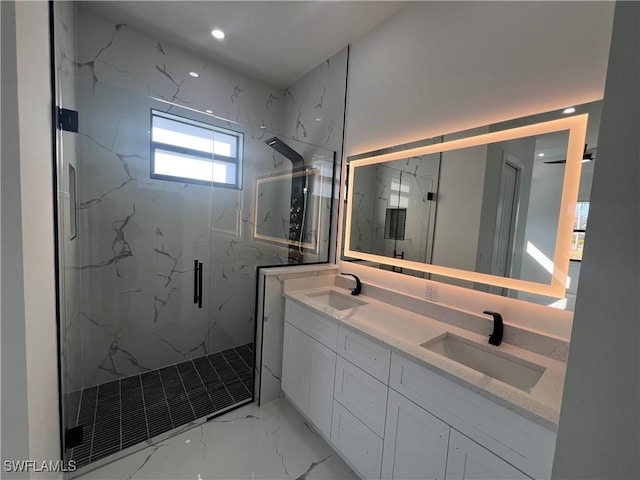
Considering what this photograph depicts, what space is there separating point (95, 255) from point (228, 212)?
1110 millimetres

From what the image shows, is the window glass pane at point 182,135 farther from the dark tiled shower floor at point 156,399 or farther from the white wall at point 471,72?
the dark tiled shower floor at point 156,399

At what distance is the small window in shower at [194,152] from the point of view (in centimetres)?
230

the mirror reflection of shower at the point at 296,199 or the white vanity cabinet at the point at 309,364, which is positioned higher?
the mirror reflection of shower at the point at 296,199

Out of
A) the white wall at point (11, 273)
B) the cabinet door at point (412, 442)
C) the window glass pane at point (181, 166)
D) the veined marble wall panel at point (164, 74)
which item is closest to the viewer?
the white wall at point (11, 273)

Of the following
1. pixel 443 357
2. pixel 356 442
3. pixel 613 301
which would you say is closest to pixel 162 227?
pixel 356 442

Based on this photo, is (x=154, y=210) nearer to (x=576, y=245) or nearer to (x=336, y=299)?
(x=336, y=299)

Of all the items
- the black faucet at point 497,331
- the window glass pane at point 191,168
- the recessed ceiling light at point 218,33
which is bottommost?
the black faucet at point 497,331

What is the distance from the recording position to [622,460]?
379mm

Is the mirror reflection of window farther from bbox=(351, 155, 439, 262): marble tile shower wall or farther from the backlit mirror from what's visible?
bbox=(351, 155, 439, 262): marble tile shower wall

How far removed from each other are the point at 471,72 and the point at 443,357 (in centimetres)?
162

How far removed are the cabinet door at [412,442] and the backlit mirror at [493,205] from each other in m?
0.79

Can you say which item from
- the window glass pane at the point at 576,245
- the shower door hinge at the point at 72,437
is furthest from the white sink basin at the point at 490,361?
the shower door hinge at the point at 72,437

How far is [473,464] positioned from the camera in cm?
102

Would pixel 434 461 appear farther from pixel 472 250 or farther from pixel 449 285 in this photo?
pixel 472 250
